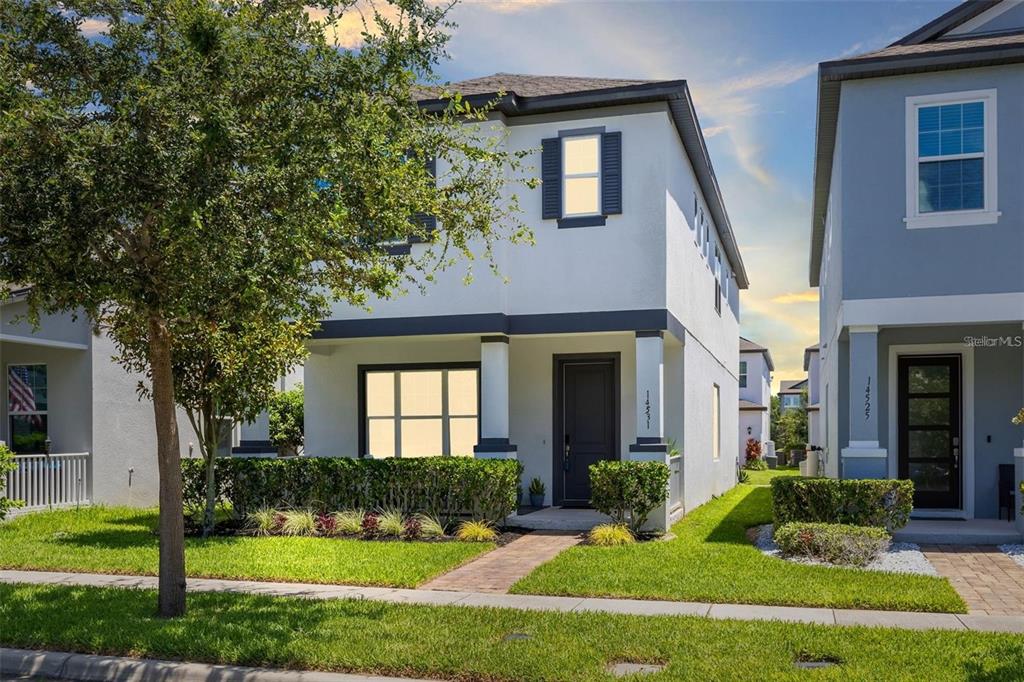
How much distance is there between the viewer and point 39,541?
13.5 meters

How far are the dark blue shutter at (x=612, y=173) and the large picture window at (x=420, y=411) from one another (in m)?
4.17

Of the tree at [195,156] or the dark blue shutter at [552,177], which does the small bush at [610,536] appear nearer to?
the dark blue shutter at [552,177]

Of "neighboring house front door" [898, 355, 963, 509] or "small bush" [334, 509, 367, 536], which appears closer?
"small bush" [334, 509, 367, 536]

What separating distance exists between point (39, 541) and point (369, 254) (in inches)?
320

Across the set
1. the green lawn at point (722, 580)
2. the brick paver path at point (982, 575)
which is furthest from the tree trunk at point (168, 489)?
the brick paver path at point (982, 575)

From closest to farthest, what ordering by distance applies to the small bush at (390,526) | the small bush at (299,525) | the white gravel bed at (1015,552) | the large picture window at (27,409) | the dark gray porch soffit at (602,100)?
1. the white gravel bed at (1015,552)
2. the small bush at (390,526)
3. the small bush at (299,525)
4. the dark gray porch soffit at (602,100)
5. the large picture window at (27,409)

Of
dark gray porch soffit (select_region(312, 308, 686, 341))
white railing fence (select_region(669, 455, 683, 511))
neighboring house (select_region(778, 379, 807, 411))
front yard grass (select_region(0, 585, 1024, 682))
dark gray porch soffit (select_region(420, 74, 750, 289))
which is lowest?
neighboring house (select_region(778, 379, 807, 411))

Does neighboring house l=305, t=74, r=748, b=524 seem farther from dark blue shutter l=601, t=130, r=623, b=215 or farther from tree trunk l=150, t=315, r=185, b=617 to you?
tree trunk l=150, t=315, r=185, b=617

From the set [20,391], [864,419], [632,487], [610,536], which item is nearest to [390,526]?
[610,536]

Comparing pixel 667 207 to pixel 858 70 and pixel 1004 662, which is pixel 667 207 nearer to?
pixel 858 70

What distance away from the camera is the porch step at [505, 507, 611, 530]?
14.3 metres

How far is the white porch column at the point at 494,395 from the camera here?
14.9 m

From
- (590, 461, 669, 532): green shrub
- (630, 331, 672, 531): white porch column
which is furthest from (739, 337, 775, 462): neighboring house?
(590, 461, 669, 532): green shrub

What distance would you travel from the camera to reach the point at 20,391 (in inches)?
760
